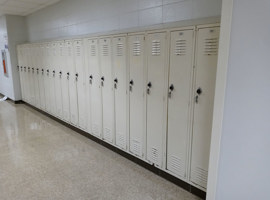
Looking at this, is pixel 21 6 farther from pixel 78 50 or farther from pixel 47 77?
pixel 78 50

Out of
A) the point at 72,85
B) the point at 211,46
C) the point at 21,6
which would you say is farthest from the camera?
the point at 21,6

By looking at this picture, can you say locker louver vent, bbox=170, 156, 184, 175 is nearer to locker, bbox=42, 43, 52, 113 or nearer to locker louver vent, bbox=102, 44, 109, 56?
locker louver vent, bbox=102, 44, 109, 56

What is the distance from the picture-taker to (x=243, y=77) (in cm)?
164

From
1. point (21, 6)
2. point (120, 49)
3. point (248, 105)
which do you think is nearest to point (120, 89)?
point (120, 49)

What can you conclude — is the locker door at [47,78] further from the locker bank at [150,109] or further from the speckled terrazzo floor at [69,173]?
the speckled terrazzo floor at [69,173]

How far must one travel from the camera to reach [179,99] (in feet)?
8.01

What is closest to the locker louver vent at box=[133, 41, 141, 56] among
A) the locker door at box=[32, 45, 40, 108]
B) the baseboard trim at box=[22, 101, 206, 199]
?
the baseboard trim at box=[22, 101, 206, 199]

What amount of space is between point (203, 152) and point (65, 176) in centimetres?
189

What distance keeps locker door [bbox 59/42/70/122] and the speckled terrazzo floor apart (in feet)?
1.84

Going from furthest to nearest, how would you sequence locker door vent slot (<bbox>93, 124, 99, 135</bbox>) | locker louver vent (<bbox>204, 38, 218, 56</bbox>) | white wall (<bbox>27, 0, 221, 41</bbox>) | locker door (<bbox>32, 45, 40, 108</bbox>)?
1. locker door (<bbox>32, 45, 40, 108</bbox>)
2. locker door vent slot (<bbox>93, 124, 99, 135</bbox>)
3. white wall (<bbox>27, 0, 221, 41</bbox>)
4. locker louver vent (<bbox>204, 38, 218, 56</bbox>)

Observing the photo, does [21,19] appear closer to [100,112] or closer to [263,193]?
[100,112]

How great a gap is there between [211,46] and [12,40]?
22.1 ft

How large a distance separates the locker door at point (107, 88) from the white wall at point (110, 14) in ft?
1.76

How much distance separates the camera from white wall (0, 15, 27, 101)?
6520 mm
